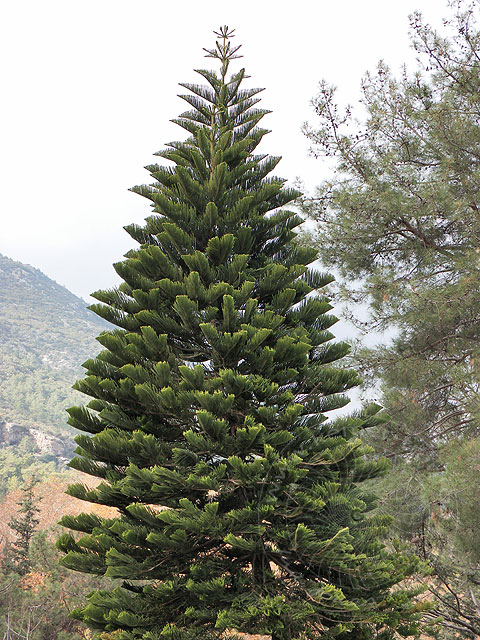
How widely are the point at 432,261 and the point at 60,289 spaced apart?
11324cm

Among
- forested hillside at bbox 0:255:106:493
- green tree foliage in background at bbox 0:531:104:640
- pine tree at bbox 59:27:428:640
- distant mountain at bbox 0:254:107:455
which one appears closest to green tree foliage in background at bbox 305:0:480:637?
pine tree at bbox 59:27:428:640

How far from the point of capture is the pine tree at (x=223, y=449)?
343 cm

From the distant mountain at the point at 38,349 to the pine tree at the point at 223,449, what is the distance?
57.1m

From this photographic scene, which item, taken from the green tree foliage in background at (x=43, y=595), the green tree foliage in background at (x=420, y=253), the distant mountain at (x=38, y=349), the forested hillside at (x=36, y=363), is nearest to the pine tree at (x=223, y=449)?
the green tree foliage in background at (x=420, y=253)

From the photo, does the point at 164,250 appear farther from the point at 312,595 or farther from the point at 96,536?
the point at 312,595

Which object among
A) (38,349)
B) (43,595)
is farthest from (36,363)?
(43,595)

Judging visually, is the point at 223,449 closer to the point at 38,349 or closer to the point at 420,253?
the point at 420,253

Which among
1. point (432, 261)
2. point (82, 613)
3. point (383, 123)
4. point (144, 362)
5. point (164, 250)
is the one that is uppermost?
point (383, 123)

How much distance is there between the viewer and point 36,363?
77438 millimetres

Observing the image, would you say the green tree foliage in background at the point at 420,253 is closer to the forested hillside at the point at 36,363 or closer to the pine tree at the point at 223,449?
the pine tree at the point at 223,449

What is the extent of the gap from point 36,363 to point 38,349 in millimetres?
6602

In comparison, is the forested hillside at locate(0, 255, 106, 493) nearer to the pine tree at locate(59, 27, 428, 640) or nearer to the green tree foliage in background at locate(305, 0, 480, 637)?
the green tree foliage in background at locate(305, 0, 480, 637)

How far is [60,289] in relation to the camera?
113125mm

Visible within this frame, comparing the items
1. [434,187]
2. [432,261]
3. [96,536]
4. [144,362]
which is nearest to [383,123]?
[434,187]
